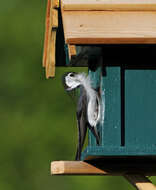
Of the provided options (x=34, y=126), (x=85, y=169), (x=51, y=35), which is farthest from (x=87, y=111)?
(x=34, y=126)

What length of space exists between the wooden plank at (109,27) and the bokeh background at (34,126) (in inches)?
325

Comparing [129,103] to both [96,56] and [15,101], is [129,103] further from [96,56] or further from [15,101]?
[15,101]

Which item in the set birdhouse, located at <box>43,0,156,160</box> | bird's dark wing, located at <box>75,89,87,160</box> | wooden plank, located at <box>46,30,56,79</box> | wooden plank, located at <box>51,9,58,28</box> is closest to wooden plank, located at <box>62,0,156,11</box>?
birdhouse, located at <box>43,0,156,160</box>

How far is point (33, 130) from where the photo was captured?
49.7ft

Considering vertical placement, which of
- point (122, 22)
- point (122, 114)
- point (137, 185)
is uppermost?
point (122, 22)

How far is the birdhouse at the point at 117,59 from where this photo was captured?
5.91m

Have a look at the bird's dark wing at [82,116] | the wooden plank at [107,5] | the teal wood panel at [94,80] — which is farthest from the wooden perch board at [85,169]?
the wooden plank at [107,5]

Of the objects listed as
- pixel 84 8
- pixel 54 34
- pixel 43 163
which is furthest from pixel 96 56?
pixel 43 163

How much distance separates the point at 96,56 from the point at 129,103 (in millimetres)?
484

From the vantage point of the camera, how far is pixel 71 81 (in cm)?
681

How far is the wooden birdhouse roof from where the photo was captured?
19.3 ft

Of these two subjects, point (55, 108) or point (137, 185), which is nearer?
point (137, 185)

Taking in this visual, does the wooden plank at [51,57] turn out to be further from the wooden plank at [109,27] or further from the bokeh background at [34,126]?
the bokeh background at [34,126]

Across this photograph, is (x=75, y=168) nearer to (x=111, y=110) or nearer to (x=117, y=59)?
(x=111, y=110)
